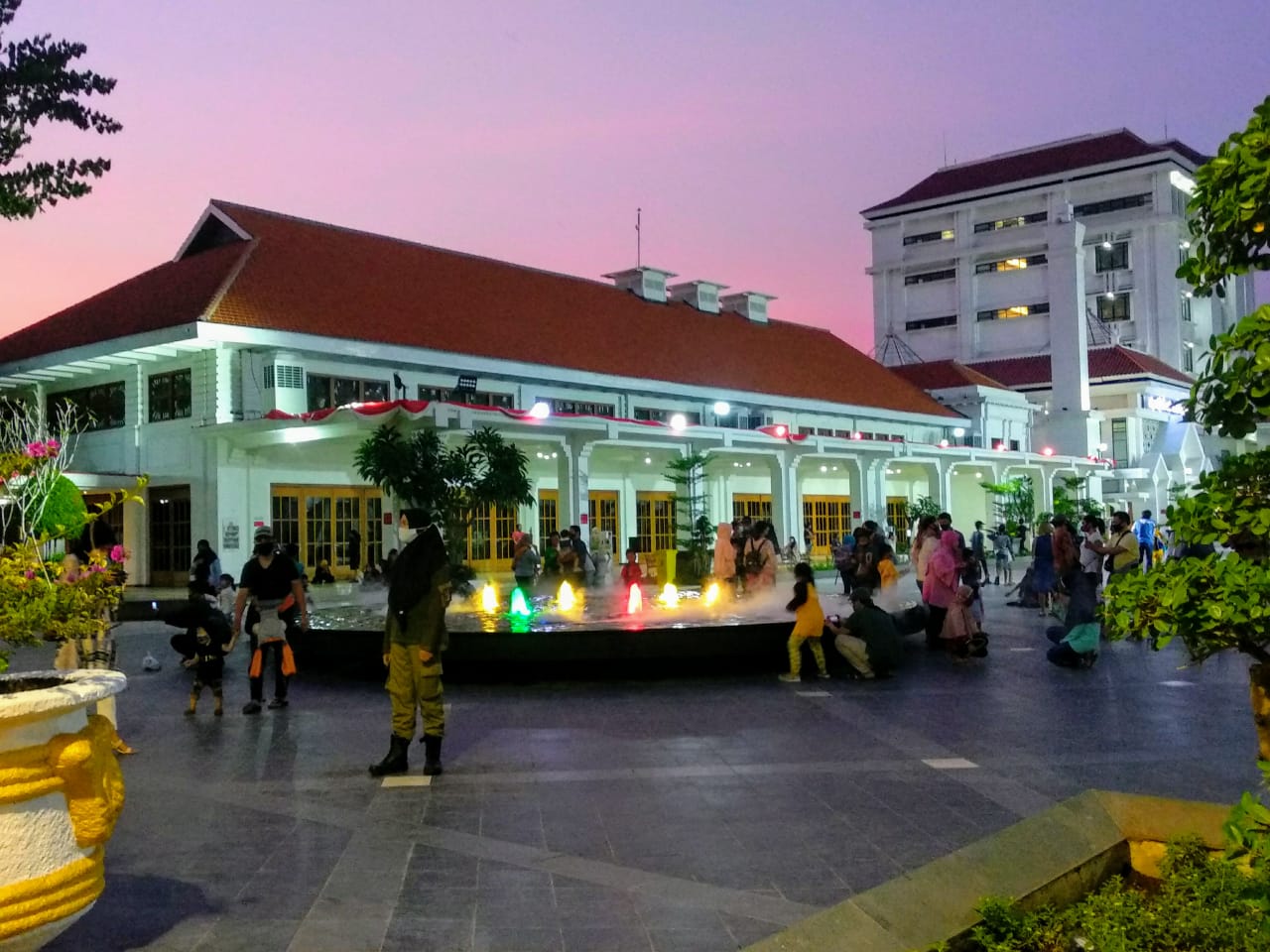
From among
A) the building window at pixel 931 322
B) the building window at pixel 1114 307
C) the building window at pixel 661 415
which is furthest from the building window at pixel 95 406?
the building window at pixel 1114 307

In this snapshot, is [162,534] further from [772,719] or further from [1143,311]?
[1143,311]

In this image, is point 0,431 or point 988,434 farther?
point 988,434

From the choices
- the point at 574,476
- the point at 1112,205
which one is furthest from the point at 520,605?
the point at 1112,205

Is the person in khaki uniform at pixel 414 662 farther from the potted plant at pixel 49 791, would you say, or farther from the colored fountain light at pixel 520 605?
the colored fountain light at pixel 520 605

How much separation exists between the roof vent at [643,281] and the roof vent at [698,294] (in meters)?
1.11

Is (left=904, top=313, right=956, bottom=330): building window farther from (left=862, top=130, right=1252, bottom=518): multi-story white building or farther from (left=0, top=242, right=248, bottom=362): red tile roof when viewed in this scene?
(left=0, top=242, right=248, bottom=362): red tile roof

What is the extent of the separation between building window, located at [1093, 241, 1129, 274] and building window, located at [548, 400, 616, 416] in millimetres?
41541

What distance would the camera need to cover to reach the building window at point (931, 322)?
65.6 meters

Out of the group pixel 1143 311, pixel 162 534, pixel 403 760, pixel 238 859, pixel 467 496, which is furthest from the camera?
pixel 1143 311

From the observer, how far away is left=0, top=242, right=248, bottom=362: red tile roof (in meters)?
25.3

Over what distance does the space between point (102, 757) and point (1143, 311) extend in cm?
6592

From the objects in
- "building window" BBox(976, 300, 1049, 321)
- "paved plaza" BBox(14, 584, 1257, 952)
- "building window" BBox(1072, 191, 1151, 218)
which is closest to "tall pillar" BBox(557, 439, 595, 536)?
"paved plaza" BBox(14, 584, 1257, 952)

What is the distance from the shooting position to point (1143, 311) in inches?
2445

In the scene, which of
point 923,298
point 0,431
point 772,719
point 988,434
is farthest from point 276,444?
point 923,298
